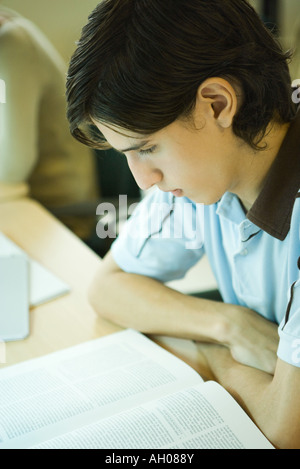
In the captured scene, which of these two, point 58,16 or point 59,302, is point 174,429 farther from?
point 58,16

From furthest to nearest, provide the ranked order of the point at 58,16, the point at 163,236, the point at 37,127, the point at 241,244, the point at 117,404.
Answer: the point at 58,16 < the point at 37,127 < the point at 163,236 < the point at 241,244 < the point at 117,404

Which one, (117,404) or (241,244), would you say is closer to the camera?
(117,404)

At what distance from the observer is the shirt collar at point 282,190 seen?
2.85ft

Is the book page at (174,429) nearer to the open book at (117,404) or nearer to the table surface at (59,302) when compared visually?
the open book at (117,404)

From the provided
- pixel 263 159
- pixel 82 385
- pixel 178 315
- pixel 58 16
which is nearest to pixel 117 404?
pixel 82 385

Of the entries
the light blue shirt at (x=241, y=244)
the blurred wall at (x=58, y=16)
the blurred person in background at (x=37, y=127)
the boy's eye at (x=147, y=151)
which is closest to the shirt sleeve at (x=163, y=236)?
the light blue shirt at (x=241, y=244)

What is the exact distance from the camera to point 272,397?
0.78 m

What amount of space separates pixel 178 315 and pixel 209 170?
30cm

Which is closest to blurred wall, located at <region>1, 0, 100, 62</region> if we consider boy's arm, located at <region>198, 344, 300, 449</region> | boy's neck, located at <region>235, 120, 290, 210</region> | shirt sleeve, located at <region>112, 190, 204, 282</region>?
shirt sleeve, located at <region>112, 190, 204, 282</region>

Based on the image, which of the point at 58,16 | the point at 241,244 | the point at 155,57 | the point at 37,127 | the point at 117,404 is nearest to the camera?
the point at 155,57

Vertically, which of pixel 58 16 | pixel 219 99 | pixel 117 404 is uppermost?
pixel 58 16

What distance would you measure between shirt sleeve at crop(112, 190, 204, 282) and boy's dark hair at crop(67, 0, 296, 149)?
0.34 m

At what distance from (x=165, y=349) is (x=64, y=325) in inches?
8.5

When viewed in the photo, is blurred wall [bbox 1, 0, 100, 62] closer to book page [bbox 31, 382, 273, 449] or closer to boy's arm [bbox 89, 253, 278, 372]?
boy's arm [bbox 89, 253, 278, 372]
